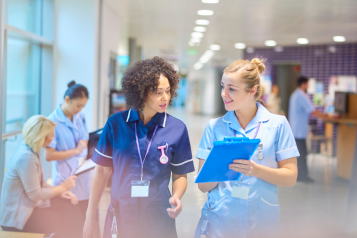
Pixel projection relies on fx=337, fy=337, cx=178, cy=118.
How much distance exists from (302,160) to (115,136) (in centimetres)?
506

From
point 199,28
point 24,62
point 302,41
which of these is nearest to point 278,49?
point 302,41

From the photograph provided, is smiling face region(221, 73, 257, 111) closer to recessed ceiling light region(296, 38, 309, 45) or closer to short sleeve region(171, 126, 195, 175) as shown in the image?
short sleeve region(171, 126, 195, 175)

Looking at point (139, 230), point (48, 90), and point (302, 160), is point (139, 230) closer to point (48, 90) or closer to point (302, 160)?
point (48, 90)

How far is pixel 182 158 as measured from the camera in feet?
6.30

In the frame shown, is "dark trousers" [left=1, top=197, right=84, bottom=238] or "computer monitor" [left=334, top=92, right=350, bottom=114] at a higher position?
"computer monitor" [left=334, top=92, right=350, bottom=114]

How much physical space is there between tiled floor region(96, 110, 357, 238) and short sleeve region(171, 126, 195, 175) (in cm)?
79

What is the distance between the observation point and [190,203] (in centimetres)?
433

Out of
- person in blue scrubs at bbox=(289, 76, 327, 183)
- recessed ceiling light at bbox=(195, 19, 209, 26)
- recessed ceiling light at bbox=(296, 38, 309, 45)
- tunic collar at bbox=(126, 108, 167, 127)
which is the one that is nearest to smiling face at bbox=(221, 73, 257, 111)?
tunic collar at bbox=(126, 108, 167, 127)

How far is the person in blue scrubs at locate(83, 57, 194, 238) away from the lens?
184cm

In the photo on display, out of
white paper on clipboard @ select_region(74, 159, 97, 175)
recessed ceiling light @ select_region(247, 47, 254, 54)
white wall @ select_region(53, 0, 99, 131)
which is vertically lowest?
white paper on clipboard @ select_region(74, 159, 97, 175)

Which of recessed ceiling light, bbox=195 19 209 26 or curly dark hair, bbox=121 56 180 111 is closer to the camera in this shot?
curly dark hair, bbox=121 56 180 111

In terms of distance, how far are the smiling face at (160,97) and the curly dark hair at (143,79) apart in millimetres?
22

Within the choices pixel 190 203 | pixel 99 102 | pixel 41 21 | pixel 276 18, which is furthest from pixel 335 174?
pixel 41 21

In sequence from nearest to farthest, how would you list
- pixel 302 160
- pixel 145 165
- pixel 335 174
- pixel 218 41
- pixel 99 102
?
pixel 145 165, pixel 99 102, pixel 302 160, pixel 335 174, pixel 218 41
